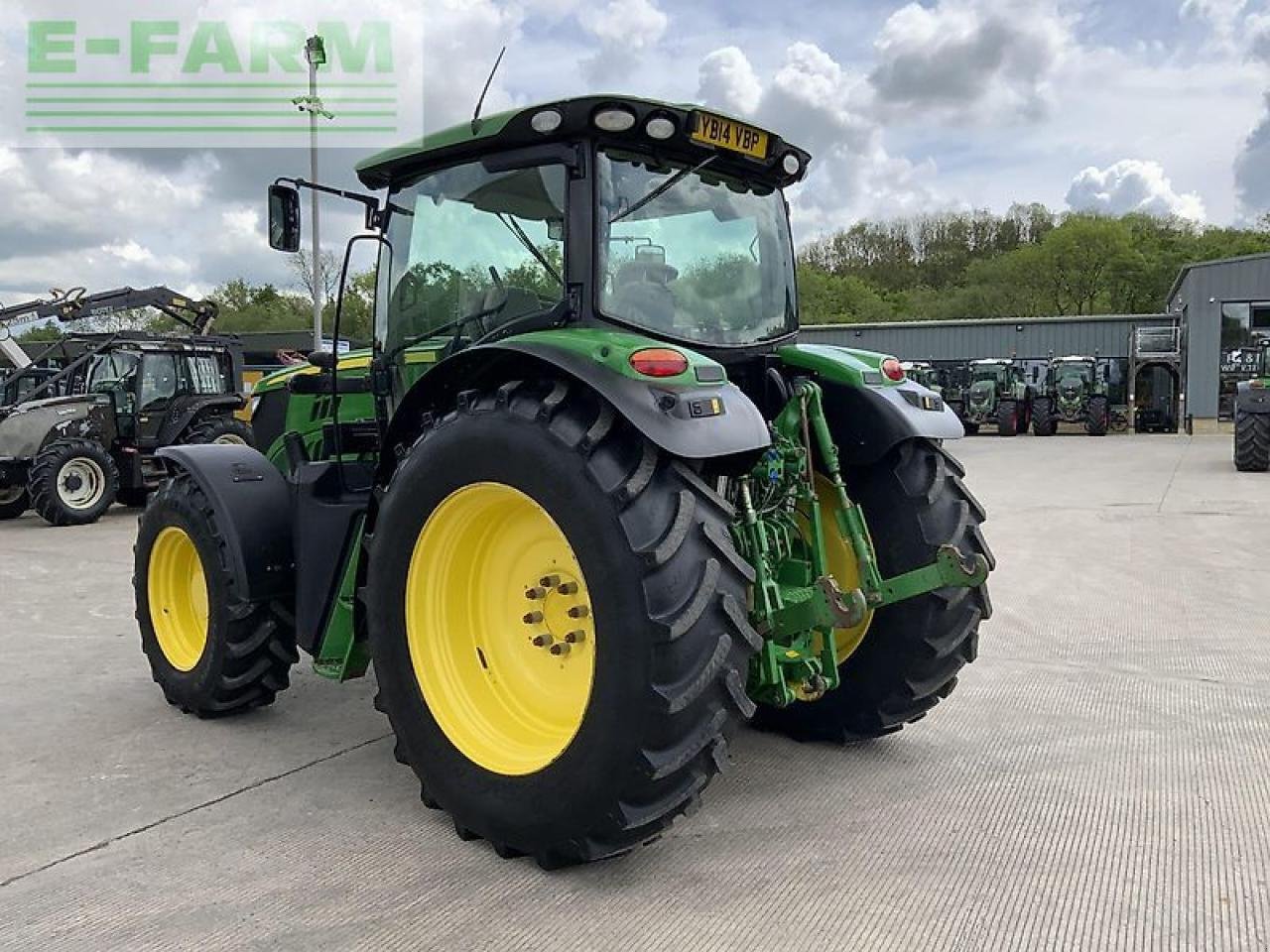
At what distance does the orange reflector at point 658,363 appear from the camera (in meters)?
2.86

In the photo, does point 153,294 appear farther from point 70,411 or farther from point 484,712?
point 484,712

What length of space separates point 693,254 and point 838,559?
1259 mm

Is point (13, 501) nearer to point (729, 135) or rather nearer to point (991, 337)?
point (729, 135)

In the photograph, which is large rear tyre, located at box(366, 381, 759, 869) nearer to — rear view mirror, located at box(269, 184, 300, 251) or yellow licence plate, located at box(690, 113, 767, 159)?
yellow licence plate, located at box(690, 113, 767, 159)

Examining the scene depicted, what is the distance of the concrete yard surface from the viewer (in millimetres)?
2705

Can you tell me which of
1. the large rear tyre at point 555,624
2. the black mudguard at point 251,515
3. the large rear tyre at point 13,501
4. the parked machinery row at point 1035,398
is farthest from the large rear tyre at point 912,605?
the parked machinery row at point 1035,398

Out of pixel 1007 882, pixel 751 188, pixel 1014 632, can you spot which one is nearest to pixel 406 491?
pixel 751 188

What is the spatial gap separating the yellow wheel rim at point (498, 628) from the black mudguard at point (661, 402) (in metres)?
0.42

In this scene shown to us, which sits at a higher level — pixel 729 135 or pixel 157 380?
pixel 729 135

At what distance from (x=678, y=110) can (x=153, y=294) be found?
13313 millimetres

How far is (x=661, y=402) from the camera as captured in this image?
2.85 meters

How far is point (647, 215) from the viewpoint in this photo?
11.5 feet

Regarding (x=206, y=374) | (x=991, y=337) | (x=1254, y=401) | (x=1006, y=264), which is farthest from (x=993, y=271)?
Answer: (x=206, y=374)

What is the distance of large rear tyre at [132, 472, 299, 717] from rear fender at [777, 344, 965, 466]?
2.37 metres
